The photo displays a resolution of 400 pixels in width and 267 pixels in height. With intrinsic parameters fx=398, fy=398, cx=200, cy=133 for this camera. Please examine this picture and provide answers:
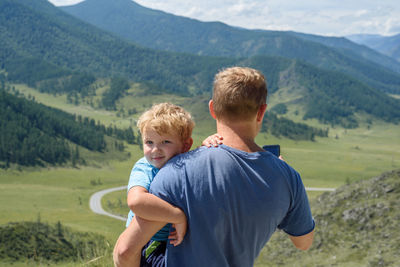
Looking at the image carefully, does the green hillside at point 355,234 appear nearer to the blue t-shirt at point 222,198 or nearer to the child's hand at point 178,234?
the blue t-shirt at point 222,198

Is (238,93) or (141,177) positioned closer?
(238,93)

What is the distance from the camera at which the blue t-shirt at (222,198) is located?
15.0ft

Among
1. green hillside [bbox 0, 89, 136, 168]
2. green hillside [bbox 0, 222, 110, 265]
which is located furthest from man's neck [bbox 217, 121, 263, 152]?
green hillside [bbox 0, 89, 136, 168]

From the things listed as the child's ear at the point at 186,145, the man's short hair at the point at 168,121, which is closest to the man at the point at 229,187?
the man's short hair at the point at 168,121

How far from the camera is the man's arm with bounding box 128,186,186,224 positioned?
4.57 metres

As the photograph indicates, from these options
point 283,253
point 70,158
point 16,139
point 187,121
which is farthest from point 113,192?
point 187,121

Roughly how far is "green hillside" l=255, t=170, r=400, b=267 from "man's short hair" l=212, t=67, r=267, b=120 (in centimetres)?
1583

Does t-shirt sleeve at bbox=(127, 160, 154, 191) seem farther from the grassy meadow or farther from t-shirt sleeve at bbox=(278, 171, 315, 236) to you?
the grassy meadow

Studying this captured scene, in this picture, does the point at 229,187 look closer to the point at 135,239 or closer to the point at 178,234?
the point at 178,234

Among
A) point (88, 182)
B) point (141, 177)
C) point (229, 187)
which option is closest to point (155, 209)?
point (141, 177)

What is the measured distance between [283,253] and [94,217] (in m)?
67.2

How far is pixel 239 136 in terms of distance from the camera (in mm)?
4961

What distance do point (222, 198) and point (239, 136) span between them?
0.84 m

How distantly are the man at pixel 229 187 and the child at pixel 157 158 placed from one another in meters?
0.15
